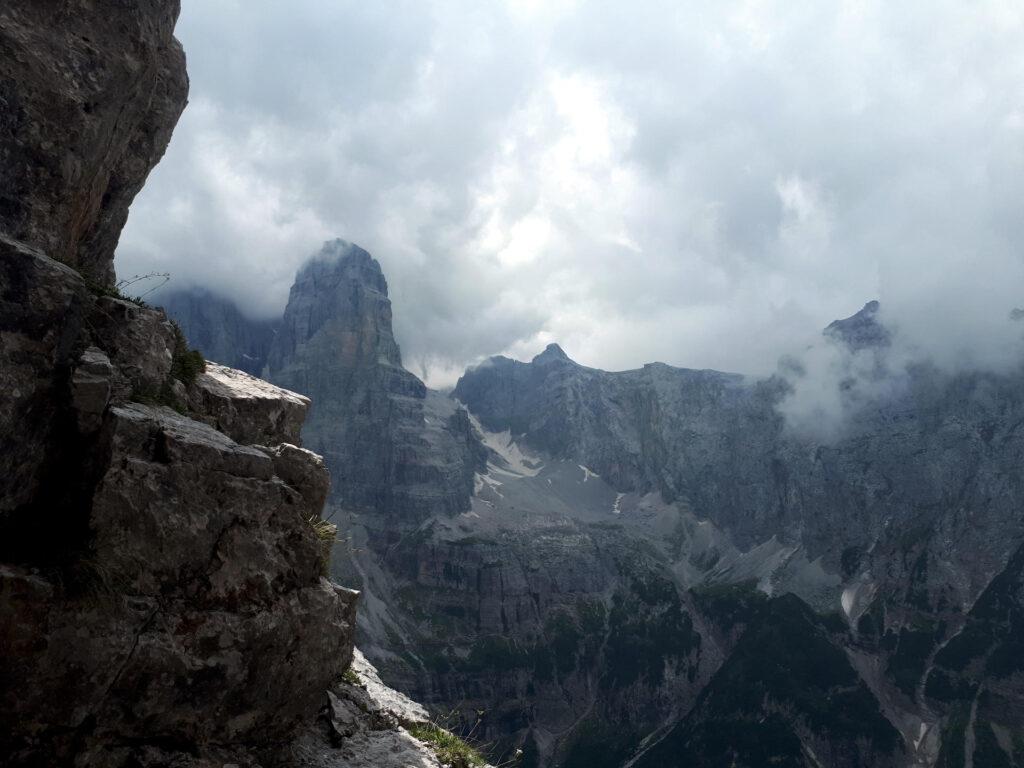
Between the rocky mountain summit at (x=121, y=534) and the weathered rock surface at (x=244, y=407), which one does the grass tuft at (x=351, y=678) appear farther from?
the weathered rock surface at (x=244, y=407)

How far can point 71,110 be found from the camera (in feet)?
47.9

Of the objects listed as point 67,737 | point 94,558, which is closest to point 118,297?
point 94,558

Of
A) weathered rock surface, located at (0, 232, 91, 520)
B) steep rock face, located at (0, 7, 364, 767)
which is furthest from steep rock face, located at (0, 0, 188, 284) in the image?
weathered rock surface, located at (0, 232, 91, 520)

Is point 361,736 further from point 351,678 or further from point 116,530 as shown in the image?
point 116,530

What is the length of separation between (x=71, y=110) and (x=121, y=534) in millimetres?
9319

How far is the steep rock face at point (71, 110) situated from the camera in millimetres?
13750

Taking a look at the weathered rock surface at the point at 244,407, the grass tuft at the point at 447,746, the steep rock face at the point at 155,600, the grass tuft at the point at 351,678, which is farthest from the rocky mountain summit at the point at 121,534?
the grass tuft at the point at 351,678

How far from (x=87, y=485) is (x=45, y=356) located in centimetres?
220

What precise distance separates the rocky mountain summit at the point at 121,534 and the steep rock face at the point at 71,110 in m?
0.05

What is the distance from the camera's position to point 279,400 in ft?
57.5

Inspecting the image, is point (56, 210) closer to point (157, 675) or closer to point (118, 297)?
point (118, 297)

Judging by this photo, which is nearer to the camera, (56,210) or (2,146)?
Answer: (2,146)

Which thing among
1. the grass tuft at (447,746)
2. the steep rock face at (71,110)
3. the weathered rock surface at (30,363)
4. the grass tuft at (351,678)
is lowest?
the grass tuft at (447,746)

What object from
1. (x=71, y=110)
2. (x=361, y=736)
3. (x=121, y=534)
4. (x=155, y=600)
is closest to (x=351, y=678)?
(x=361, y=736)
